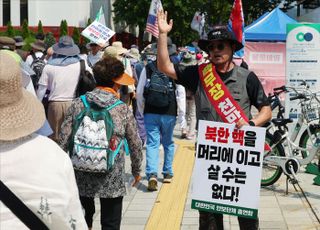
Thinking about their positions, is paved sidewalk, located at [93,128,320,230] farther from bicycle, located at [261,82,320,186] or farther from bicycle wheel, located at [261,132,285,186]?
bicycle, located at [261,82,320,186]

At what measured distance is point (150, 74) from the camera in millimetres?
7930

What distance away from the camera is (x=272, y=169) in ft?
26.3

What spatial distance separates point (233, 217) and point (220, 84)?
96.9 inches

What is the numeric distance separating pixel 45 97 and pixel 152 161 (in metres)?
1.51

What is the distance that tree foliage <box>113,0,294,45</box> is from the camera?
45094 millimetres

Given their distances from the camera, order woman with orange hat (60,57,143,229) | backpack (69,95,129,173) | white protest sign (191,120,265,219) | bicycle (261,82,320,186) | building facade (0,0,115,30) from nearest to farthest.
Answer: white protest sign (191,120,265,219) → backpack (69,95,129,173) → woman with orange hat (60,57,143,229) → bicycle (261,82,320,186) → building facade (0,0,115,30)

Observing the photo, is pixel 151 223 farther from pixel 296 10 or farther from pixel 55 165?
pixel 296 10

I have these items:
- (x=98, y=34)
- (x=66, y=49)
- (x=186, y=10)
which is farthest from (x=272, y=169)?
(x=186, y=10)

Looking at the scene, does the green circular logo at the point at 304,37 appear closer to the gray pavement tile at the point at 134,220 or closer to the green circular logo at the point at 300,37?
the green circular logo at the point at 300,37

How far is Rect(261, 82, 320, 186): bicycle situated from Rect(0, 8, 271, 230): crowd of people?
1.24 metres

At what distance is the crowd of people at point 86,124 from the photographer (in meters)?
2.43

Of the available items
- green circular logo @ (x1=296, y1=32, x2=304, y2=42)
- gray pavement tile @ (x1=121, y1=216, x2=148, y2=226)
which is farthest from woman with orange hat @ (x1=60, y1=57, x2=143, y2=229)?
green circular logo @ (x1=296, y1=32, x2=304, y2=42)

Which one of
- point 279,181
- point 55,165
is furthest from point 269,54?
point 55,165

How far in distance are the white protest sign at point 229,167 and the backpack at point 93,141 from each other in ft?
2.10
